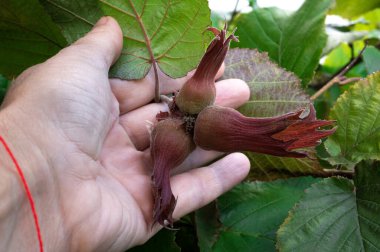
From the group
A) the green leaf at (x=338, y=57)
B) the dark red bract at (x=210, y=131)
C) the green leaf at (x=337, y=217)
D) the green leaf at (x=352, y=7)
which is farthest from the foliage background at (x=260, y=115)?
the green leaf at (x=338, y=57)

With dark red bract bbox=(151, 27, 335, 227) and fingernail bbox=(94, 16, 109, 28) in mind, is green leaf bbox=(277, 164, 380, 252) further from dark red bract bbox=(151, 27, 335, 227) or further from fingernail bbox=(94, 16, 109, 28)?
fingernail bbox=(94, 16, 109, 28)

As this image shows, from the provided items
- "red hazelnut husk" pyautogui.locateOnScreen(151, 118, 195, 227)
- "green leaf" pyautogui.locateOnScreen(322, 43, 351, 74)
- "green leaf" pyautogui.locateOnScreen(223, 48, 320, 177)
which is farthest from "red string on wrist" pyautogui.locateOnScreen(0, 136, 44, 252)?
"green leaf" pyautogui.locateOnScreen(322, 43, 351, 74)

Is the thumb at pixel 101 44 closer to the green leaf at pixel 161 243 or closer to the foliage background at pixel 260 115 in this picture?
the foliage background at pixel 260 115

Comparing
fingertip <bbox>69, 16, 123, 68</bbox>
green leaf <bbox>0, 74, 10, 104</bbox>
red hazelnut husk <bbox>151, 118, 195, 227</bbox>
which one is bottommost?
red hazelnut husk <bbox>151, 118, 195, 227</bbox>

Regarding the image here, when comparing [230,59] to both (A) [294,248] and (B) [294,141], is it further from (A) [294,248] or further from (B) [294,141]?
→ (A) [294,248]

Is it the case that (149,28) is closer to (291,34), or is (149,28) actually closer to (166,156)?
(166,156)

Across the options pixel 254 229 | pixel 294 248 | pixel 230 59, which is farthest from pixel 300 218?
pixel 230 59

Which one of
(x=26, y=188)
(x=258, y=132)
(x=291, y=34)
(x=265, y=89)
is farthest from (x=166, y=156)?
(x=291, y=34)
